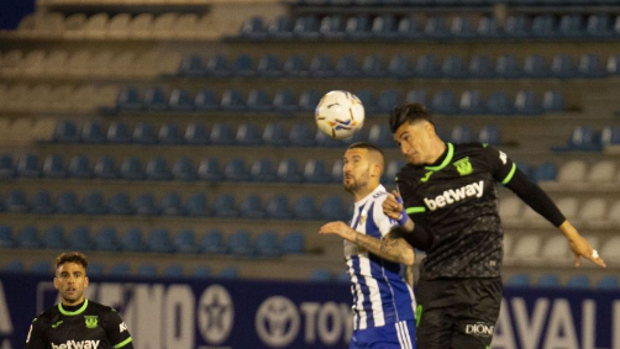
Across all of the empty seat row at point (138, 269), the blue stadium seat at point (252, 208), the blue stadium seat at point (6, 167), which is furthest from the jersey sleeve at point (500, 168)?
the blue stadium seat at point (6, 167)

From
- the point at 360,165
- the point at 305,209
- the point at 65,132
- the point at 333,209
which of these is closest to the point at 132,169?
the point at 65,132

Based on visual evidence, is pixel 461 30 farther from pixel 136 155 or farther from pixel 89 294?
pixel 89 294

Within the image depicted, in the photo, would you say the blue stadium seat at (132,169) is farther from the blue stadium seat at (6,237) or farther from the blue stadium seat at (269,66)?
the blue stadium seat at (269,66)

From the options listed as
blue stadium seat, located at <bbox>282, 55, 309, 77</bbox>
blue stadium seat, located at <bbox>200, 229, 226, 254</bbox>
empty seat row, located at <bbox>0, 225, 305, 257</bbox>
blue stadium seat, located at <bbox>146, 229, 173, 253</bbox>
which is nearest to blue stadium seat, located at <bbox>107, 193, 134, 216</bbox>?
empty seat row, located at <bbox>0, 225, 305, 257</bbox>

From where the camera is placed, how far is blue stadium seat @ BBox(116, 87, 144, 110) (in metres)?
16.6

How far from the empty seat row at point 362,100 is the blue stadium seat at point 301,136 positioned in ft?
0.98

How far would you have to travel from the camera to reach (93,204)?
15.4 meters

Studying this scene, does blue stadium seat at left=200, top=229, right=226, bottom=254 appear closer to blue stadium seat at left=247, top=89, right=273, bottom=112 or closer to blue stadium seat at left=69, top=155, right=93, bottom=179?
blue stadium seat at left=247, top=89, right=273, bottom=112

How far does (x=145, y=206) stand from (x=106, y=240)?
0.79 metres

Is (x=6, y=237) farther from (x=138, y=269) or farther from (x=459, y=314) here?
(x=459, y=314)

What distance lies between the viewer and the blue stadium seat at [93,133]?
16.3 meters

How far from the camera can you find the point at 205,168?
50.6 ft

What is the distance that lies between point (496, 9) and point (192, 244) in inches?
209

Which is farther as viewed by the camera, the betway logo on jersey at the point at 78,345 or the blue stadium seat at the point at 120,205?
the blue stadium seat at the point at 120,205
